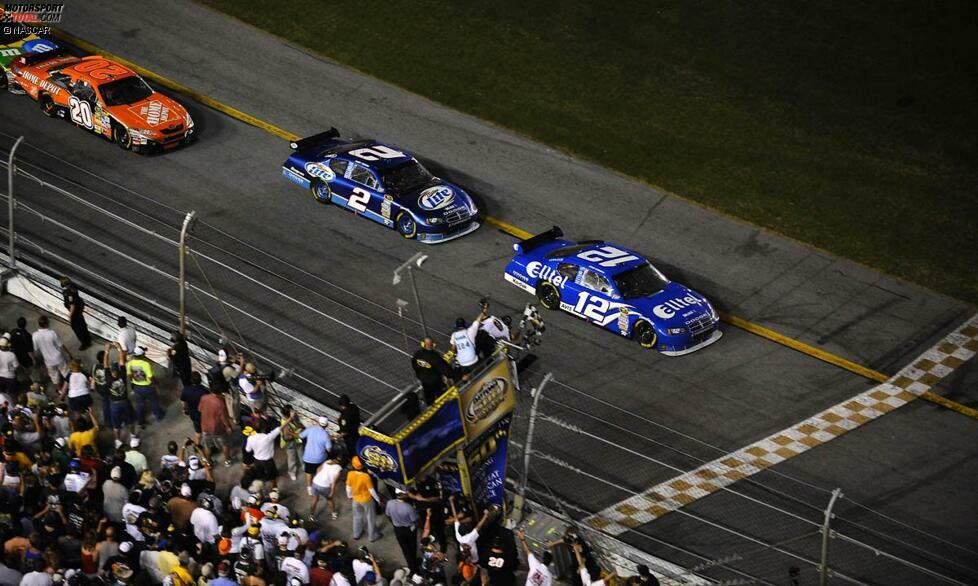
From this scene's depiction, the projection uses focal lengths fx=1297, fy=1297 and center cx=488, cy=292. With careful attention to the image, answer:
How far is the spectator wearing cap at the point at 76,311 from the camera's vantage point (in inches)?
800

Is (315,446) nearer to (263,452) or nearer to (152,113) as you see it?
(263,452)

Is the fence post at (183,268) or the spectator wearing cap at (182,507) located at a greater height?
the fence post at (183,268)

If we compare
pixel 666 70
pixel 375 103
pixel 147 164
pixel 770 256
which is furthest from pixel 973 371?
pixel 147 164

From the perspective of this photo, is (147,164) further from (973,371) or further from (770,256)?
(973,371)

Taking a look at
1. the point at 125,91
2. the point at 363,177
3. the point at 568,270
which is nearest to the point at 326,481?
the point at 568,270

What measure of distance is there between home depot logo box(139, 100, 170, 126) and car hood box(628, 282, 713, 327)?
11.4 meters

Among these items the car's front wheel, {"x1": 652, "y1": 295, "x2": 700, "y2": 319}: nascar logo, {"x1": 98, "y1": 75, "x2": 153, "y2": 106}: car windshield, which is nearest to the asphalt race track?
the car's front wheel

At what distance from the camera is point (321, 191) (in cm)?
2662

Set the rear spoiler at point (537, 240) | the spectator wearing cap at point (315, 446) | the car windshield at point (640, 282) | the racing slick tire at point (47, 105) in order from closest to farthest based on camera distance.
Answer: the spectator wearing cap at point (315, 446) < the car windshield at point (640, 282) < the rear spoiler at point (537, 240) < the racing slick tire at point (47, 105)

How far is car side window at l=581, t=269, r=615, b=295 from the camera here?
23.1m

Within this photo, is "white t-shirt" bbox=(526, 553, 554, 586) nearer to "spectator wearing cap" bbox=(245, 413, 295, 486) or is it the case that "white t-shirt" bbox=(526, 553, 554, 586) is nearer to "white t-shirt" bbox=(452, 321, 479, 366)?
"spectator wearing cap" bbox=(245, 413, 295, 486)

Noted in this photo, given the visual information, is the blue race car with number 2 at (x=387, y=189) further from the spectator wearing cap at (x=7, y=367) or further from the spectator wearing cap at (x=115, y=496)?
the spectator wearing cap at (x=115, y=496)

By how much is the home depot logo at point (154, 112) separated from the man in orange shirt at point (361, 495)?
42.7 ft

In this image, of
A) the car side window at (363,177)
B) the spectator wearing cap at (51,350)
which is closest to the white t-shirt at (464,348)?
the car side window at (363,177)
